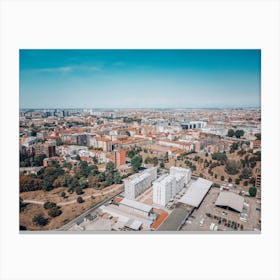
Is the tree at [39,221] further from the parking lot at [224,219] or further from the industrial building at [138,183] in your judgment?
the parking lot at [224,219]

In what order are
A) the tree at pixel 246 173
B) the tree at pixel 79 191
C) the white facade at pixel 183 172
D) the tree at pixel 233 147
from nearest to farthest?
the tree at pixel 79 191 → the tree at pixel 246 173 → the white facade at pixel 183 172 → the tree at pixel 233 147

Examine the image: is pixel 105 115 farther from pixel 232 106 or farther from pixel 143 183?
Answer: pixel 232 106

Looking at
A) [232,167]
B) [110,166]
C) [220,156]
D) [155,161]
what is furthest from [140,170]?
[232,167]

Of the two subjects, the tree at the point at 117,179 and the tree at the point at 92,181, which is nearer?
the tree at the point at 92,181

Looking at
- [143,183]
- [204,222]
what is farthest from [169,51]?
[204,222]

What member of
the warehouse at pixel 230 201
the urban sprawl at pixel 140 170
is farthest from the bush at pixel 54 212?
the warehouse at pixel 230 201

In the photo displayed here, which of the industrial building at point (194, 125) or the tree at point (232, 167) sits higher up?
the industrial building at point (194, 125)
